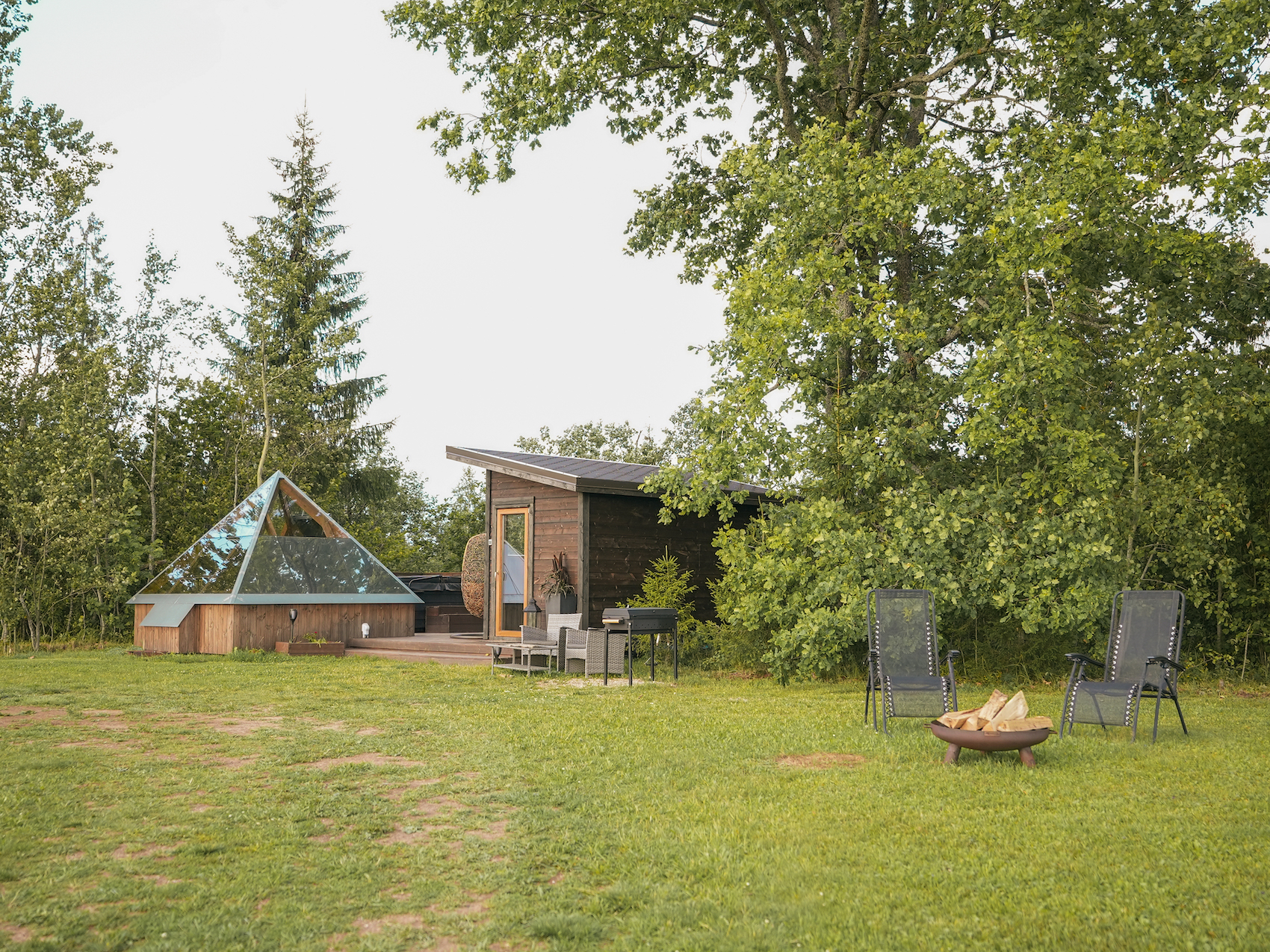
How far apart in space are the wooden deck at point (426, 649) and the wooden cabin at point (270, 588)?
1.91 feet

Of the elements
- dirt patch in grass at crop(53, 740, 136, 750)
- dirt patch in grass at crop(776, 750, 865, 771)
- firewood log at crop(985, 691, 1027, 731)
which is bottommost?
dirt patch in grass at crop(53, 740, 136, 750)

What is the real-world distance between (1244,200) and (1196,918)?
7.89 metres

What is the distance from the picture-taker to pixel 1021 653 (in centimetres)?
988

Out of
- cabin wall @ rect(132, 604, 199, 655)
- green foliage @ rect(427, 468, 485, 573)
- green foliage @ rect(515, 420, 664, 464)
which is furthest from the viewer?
green foliage @ rect(515, 420, 664, 464)

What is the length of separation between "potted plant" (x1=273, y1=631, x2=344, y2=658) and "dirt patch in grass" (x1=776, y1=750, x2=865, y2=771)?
9.56 m

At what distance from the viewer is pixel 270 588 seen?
14172 millimetres

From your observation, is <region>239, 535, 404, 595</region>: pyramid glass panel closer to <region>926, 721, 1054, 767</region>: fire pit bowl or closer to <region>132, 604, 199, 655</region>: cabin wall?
<region>132, 604, 199, 655</region>: cabin wall

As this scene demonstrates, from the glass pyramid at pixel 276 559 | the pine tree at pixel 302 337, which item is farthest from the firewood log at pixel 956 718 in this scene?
the pine tree at pixel 302 337

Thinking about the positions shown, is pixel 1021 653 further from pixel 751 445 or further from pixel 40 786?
pixel 40 786

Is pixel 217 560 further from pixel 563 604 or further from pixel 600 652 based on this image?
pixel 600 652

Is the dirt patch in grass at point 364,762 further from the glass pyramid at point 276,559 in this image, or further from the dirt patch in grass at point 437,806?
the glass pyramid at point 276,559

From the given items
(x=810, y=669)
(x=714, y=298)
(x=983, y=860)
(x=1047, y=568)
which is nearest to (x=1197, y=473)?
(x=1047, y=568)

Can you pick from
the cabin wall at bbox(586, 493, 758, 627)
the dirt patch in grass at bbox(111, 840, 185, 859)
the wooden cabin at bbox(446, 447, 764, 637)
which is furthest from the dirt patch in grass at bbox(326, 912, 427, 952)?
the cabin wall at bbox(586, 493, 758, 627)

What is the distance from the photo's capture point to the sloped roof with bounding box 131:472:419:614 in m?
14.1
